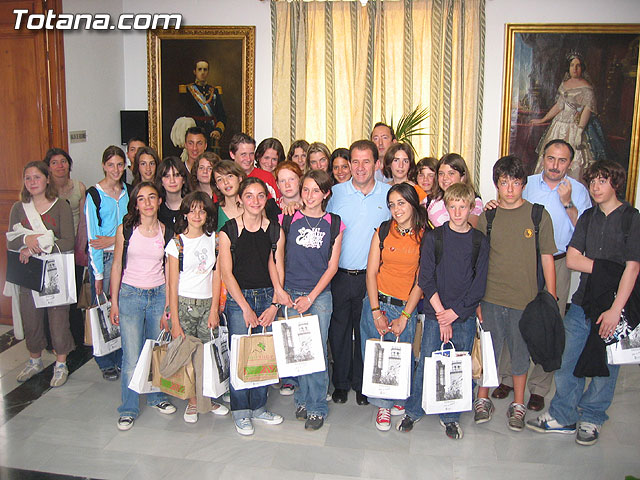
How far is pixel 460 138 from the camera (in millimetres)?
6609

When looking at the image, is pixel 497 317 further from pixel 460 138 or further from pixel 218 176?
pixel 460 138

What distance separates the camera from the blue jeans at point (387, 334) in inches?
Answer: 151

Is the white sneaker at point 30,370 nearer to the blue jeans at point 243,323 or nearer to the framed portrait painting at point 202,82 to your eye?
the blue jeans at point 243,323

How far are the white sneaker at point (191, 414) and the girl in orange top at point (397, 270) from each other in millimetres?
1253

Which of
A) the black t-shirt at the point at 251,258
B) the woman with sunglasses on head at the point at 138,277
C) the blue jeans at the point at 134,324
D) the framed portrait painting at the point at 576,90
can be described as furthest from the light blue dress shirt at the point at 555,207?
the blue jeans at the point at 134,324

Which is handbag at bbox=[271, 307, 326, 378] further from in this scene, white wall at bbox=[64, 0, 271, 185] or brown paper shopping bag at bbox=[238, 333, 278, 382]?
white wall at bbox=[64, 0, 271, 185]

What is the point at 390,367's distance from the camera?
3.74 meters

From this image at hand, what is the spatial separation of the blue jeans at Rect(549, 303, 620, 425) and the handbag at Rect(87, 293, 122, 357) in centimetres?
309

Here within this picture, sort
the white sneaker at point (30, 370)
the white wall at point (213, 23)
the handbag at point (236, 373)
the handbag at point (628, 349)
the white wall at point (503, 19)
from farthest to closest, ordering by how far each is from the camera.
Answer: the white wall at point (213, 23) → the white wall at point (503, 19) → the white sneaker at point (30, 370) → the handbag at point (236, 373) → the handbag at point (628, 349)

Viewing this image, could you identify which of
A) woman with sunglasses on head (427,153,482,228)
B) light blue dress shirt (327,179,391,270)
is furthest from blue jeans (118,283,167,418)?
woman with sunglasses on head (427,153,482,228)

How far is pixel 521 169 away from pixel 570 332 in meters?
1.10

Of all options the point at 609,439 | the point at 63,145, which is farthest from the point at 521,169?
the point at 63,145

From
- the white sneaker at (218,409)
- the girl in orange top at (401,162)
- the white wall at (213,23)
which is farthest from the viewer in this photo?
the white wall at (213,23)

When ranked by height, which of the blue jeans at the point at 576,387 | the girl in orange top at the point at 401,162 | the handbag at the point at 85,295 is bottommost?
the blue jeans at the point at 576,387
